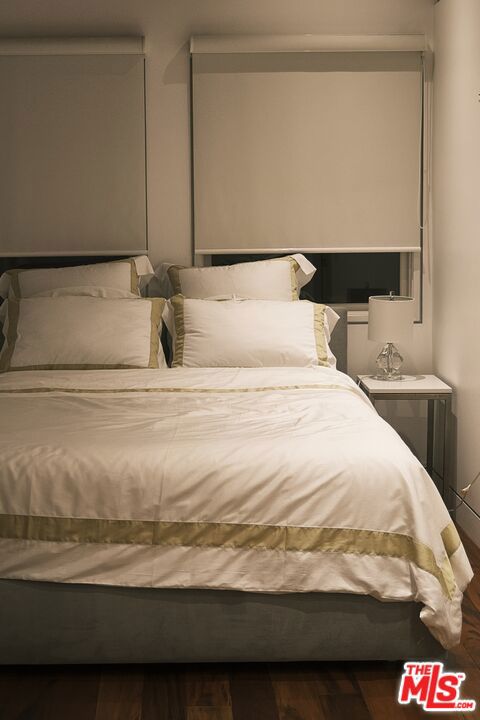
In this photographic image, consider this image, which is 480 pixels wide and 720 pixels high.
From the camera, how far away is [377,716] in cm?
241

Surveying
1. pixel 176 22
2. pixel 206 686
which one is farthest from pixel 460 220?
pixel 206 686

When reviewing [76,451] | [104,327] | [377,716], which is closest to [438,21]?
[104,327]

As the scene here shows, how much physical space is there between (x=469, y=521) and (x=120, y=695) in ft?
6.47

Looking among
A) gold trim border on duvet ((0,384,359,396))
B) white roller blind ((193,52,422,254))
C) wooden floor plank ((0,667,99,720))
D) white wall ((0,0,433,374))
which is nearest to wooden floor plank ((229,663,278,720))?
wooden floor plank ((0,667,99,720))

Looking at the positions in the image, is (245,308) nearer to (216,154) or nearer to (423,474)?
(216,154)

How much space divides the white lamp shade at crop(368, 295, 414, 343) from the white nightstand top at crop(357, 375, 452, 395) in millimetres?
210

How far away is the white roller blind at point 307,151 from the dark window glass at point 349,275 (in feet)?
0.40

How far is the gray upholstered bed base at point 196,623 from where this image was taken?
8.45 feet

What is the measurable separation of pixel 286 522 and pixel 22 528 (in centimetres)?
77

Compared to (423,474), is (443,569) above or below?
below

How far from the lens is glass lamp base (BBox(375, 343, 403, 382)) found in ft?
14.7

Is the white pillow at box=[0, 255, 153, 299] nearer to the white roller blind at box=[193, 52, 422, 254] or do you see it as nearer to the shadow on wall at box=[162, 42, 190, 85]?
the white roller blind at box=[193, 52, 422, 254]

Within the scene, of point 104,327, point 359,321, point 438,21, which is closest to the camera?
point 104,327

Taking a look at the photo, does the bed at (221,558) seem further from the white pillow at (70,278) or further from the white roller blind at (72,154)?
the white roller blind at (72,154)
